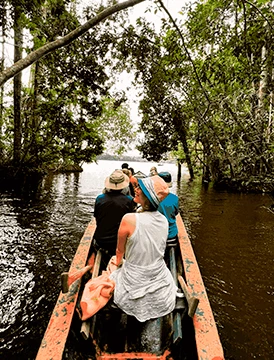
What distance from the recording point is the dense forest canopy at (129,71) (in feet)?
17.3

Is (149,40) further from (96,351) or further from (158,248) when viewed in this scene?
(96,351)

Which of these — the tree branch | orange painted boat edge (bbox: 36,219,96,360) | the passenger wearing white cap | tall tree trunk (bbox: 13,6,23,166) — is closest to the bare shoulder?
the passenger wearing white cap

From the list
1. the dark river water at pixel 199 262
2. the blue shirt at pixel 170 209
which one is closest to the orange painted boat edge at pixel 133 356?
the dark river water at pixel 199 262

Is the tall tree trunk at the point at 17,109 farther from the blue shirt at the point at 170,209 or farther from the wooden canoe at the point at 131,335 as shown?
the wooden canoe at the point at 131,335

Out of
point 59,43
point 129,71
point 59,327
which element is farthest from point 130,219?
point 129,71

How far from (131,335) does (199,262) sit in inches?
133

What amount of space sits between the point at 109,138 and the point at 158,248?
1003 inches

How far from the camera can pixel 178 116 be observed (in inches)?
762

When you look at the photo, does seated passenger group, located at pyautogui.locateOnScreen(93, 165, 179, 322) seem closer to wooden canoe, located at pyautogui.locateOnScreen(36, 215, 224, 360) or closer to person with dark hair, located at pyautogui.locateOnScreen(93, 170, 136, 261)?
wooden canoe, located at pyautogui.locateOnScreen(36, 215, 224, 360)

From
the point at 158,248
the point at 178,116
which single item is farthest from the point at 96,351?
the point at 178,116

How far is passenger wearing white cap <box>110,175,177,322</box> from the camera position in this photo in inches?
95.3

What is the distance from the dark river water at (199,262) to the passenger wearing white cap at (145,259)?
4.47ft

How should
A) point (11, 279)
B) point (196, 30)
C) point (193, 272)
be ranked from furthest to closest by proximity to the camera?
point (196, 30)
point (11, 279)
point (193, 272)

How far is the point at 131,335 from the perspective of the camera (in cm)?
266
